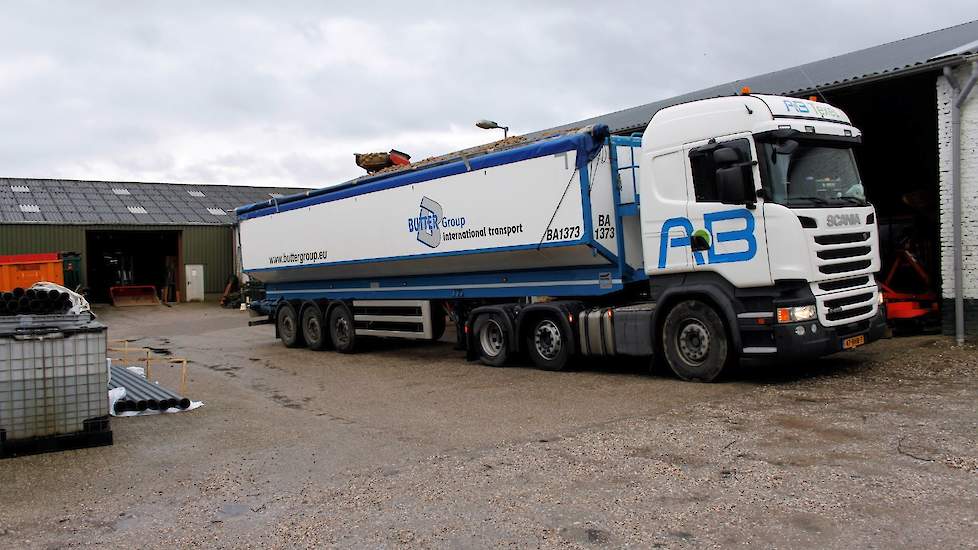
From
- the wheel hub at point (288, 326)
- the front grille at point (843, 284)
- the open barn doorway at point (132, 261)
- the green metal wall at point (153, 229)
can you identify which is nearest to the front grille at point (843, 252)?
the front grille at point (843, 284)

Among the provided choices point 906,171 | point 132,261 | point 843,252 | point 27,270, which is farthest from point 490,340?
point 132,261

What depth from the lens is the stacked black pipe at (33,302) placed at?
989 centimetres

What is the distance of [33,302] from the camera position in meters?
10.1

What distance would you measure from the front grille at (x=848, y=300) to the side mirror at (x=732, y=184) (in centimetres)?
153

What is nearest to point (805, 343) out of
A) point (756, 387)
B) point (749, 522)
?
point (756, 387)

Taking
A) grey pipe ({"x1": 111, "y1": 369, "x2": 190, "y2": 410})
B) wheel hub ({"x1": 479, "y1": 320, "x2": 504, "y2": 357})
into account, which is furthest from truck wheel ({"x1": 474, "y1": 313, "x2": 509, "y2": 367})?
grey pipe ({"x1": 111, "y1": 369, "x2": 190, "y2": 410})

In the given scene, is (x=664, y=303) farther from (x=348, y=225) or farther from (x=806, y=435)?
(x=348, y=225)

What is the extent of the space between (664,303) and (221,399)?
19.2 ft

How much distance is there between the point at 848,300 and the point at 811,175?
1533 millimetres

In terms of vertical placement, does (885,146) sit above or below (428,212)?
above

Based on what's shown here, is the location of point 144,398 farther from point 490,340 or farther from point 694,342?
point 694,342

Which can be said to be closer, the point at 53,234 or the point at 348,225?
the point at 348,225

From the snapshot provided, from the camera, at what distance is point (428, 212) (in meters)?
13.0

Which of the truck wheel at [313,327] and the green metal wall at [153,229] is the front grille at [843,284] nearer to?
the truck wheel at [313,327]
